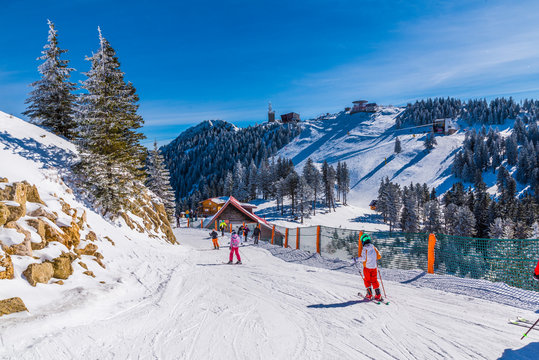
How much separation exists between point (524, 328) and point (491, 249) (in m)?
4.04

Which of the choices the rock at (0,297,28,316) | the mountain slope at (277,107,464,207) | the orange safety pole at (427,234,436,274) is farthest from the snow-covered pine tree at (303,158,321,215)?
the rock at (0,297,28,316)

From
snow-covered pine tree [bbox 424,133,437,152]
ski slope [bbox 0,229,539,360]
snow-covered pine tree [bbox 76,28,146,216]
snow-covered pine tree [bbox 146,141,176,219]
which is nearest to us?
ski slope [bbox 0,229,539,360]

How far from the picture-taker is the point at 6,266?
20.0 feet

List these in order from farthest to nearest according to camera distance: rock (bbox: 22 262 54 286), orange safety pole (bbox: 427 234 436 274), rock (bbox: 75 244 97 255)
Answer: orange safety pole (bbox: 427 234 436 274)
rock (bbox: 75 244 97 255)
rock (bbox: 22 262 54 286)

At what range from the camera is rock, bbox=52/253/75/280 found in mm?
7258

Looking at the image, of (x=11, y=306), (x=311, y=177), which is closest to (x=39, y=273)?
(x=11, y=306)

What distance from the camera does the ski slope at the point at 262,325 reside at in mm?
4797

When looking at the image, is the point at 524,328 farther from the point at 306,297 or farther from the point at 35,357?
the point at 35,357

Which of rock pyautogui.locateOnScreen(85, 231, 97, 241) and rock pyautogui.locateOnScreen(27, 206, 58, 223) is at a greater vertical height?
rock pyautogui.locateOnScreen(27, 206, 58, 223)

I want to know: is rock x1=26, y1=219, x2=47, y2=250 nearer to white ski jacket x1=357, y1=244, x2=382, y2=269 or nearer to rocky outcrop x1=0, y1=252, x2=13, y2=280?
rocky outcrop x1=0, y1=252, x2=13, y2=280

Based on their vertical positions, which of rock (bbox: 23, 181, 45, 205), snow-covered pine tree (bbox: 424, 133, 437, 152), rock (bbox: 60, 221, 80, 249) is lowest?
rock (bbox: 60, 221, 80, 249)

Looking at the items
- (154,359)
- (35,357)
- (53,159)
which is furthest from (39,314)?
(53,159)

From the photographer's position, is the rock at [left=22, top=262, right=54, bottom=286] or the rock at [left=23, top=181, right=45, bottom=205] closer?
the rock at [left=22, top=262, right=54, bottom=286]

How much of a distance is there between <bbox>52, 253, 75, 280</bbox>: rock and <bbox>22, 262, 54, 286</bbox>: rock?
13cm
